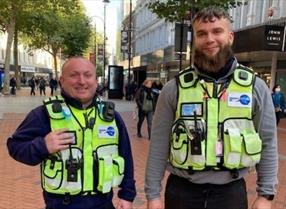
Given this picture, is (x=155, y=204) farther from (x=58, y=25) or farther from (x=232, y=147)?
(x=58, y=25)

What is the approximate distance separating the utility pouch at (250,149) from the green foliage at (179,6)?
8.57 metres

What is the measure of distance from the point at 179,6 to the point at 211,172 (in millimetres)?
9884

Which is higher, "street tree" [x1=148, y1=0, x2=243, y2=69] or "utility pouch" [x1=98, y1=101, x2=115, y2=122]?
"street tree" [x1=148, y1=0, x2=243, y2=69]

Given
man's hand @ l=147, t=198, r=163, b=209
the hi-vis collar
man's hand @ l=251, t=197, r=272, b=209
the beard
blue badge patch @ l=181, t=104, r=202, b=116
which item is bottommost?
man's hand @ l=147, t=198, r=163, b=209

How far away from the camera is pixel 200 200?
7.80 ft

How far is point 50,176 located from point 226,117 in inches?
40.8

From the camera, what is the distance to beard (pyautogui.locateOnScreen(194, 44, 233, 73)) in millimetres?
2348

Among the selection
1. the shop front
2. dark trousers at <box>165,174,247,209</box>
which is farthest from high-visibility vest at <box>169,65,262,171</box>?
the shop front

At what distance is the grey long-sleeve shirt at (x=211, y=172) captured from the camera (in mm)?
2361

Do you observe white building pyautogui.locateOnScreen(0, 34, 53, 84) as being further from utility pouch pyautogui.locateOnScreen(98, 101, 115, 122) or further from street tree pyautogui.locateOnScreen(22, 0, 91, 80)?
utility pouch pyautogui.locateOnScreen(98, 101, 115, 122)

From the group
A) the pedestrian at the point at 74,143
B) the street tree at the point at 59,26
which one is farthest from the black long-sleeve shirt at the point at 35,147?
the street tree at the point at 59,26

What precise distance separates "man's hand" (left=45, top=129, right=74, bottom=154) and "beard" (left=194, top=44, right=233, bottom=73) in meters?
0.83

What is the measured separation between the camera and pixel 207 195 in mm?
2361

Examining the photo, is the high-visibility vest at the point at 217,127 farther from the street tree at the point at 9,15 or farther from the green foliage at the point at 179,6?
the street tree at the point at 9,15
